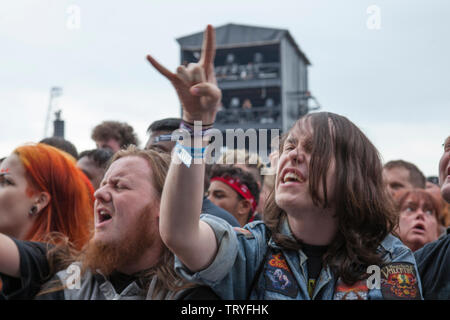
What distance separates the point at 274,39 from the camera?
52.7 ft

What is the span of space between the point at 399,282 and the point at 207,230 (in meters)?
0.64

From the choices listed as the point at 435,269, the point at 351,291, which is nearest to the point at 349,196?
the point at 351,291

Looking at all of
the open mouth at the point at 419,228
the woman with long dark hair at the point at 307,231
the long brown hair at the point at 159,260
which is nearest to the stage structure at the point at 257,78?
the open mouth at the point at 419,228

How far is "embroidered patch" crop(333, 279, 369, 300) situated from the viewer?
55.1 inches

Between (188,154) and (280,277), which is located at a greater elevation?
(188,154)

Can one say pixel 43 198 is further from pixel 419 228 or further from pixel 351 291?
pixel 419 228

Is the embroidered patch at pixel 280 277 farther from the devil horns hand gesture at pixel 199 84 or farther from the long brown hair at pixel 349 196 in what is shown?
the devil horns hand gesture at pixel 199 84

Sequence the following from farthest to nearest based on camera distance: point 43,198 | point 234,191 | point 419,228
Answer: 1. point 234,191
2. point 419,228
3. point 43,198

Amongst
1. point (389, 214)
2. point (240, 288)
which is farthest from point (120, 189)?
point (389, 214)

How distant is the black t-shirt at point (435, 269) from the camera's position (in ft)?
5.04

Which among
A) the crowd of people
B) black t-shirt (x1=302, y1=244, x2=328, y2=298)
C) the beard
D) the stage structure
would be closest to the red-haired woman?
the crowd of people

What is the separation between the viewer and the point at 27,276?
63.8 inches

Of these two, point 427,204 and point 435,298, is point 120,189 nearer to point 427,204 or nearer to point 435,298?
point 435,298
